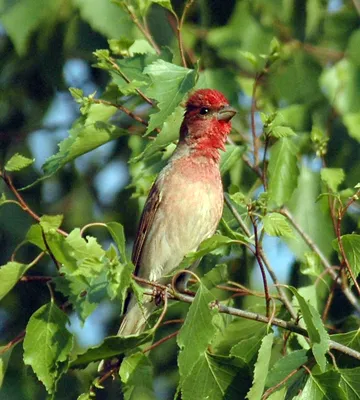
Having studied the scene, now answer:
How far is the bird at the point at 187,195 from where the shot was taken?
6.57m

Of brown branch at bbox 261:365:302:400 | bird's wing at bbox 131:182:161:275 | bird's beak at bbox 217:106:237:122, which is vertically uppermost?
bird's beak at bbox 217:106:237:122

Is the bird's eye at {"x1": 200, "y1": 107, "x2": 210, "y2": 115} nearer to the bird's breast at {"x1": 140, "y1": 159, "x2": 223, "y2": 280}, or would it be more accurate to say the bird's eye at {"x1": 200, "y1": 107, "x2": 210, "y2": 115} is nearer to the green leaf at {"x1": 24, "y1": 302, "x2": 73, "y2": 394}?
the bird's breast at {"x1": 140, "y1": 159, "x2": 223, "y2": 280}

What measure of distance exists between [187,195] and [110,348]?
5.81 feet

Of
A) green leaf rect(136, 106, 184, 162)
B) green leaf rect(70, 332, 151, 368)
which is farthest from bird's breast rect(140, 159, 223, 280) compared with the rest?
green leaf rect(70, 332, 151, 368)

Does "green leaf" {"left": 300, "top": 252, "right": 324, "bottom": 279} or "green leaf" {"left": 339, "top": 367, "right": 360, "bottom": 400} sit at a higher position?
"green leaf" {"left": 339, "top": 367, "right": 360, "bottom": 400}

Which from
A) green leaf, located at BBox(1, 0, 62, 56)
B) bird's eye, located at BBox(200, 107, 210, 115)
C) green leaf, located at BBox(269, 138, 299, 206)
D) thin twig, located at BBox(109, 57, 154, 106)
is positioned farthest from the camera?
green leaf, located at BBox(1, 0, 62, 56)

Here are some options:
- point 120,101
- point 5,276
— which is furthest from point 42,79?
point 5,276

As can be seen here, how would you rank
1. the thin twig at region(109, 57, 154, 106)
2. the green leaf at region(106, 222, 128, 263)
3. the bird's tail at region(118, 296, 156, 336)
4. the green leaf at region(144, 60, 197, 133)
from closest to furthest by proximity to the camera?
the green leaf at region(106, 222, 128, 263) → the green leaf at region(144, 60, 197, 133) → the thin twig at region(109, 57, 154, 106) → the bird's tail at region(118, 296, 156, 336)

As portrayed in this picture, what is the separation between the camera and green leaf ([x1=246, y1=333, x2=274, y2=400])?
Answer: 4.80 meters

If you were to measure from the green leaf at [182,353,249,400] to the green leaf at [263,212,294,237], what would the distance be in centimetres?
59

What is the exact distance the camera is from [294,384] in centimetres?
510

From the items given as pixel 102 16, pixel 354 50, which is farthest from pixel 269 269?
pixel 354 50

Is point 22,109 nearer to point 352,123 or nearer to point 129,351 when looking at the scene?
point 352,123

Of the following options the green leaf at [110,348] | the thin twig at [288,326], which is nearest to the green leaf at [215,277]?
the thin twig at [288,326]
